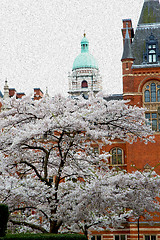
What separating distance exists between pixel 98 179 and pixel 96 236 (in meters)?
23.1

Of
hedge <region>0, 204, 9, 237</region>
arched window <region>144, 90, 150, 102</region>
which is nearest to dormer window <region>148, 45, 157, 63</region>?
arched window <region>144, 90, 150, 102</region>

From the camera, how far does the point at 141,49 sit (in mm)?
37719

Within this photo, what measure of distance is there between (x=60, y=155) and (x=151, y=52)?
23.0 m

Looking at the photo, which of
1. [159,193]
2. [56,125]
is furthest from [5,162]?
[159,193]

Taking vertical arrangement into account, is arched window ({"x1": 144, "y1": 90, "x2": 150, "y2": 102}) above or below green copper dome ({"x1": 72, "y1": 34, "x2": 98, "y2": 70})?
below

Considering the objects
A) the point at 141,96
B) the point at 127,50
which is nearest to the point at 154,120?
the point at 141,96

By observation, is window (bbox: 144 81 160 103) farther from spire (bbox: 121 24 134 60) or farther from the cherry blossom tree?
the cherry blossom tree

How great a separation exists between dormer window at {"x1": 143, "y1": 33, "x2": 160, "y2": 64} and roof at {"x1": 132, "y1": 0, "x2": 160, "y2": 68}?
0.48 metres

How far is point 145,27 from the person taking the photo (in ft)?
128

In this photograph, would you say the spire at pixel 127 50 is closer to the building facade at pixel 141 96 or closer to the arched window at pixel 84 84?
the building facade at pixel 141 96

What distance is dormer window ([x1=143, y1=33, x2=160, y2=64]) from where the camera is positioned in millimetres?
36875

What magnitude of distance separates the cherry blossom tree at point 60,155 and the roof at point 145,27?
2059 centimetres

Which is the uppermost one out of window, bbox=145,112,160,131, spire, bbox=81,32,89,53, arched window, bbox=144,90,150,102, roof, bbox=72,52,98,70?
spire, bbox=81,32,89,53

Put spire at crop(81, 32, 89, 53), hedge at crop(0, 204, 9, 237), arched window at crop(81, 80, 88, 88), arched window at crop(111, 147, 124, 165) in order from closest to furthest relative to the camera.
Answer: hedge at crop(0, 204, 9, 237) → arched window at crop(111, 147, 124, 165) → arched window at crop(81, 80, 88, 88) → spire at crop(81, 32, 89, 53)
